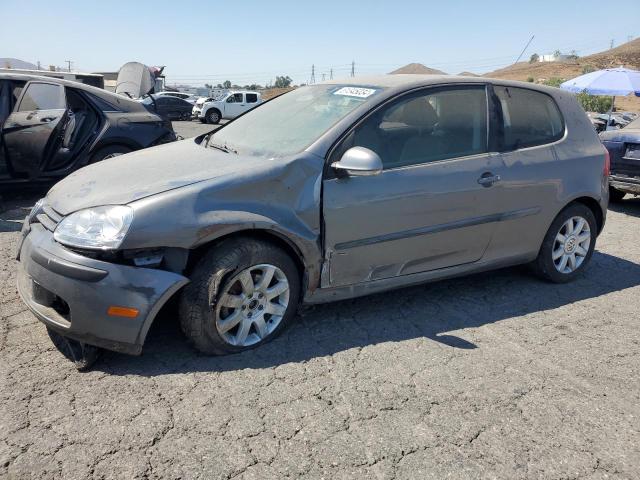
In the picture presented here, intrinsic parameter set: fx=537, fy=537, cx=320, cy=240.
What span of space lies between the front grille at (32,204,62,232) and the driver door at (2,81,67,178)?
3.39 m

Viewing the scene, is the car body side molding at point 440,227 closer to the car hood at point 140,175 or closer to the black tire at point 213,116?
the car hood at point 140,175

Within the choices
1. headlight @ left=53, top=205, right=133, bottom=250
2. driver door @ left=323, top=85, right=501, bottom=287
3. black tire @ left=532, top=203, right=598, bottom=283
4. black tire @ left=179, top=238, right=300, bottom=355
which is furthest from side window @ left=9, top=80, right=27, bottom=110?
black tire @ left=532, top=203, right=598, bottom=283

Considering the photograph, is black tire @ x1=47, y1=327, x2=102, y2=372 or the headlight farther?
black tire @ x1=47, y1=327, x2=102, y2=372

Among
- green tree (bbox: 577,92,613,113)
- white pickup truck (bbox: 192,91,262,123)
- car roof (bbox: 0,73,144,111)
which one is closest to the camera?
car roof (bbox: 0,73,144,111)

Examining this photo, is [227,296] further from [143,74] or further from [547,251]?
[143,74]

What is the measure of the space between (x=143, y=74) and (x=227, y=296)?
9.30m

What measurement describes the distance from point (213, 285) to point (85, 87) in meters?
5.06

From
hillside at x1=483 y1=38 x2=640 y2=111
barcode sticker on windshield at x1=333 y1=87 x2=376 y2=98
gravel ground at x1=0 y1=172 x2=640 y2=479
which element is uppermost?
hillside at x1=483 y1=38 x2=640 y2=111

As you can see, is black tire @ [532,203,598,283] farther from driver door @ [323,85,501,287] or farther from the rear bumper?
Answer: the rear bumper

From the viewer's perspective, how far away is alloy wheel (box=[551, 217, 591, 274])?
444 cm

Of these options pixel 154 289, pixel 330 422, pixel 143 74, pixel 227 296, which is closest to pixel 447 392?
pixel 330 422

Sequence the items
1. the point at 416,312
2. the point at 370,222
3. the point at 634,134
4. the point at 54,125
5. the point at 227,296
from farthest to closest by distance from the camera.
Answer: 1. the point at 634,134
2. the point at 54,125
3. the point at 416,312
4. the point at 370,222
5. the point at 227,296

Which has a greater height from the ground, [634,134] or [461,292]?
[634,134]

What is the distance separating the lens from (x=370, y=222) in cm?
335
